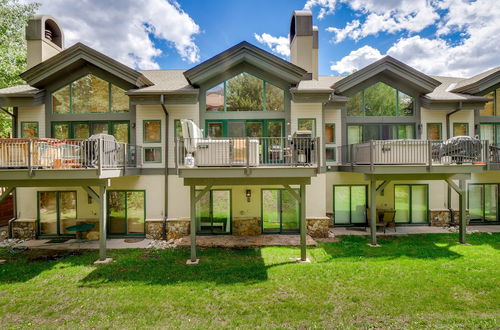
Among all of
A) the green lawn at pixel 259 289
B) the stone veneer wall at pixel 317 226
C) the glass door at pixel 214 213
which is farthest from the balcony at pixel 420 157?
the glass door at pixel 214 213

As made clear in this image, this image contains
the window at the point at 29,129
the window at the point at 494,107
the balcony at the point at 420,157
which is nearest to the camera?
the balcony at the point at 420,157

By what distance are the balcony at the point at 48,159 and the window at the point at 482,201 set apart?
1611 cm

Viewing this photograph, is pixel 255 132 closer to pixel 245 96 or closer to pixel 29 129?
pixel 245 96

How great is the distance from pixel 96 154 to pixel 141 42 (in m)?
14.1

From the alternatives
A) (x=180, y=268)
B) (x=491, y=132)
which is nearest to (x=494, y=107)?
(x=491, y=132)

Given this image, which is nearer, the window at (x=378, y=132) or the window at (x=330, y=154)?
the window at (x=330, y=154)

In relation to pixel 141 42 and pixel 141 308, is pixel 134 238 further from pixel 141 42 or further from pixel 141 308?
pixel 141 42

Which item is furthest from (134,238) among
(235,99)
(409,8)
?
(409,8)

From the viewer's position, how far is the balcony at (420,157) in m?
8.73

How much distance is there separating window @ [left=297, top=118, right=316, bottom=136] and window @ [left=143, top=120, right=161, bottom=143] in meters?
5.99

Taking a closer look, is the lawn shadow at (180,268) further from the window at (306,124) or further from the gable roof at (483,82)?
the gable roof at (483,82)

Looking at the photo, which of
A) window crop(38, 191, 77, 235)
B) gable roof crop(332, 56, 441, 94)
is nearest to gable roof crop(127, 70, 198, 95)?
window crop(38, 191, 77, 235)

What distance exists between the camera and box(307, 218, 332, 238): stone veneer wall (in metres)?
10.2

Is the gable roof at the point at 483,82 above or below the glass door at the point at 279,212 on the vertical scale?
above
